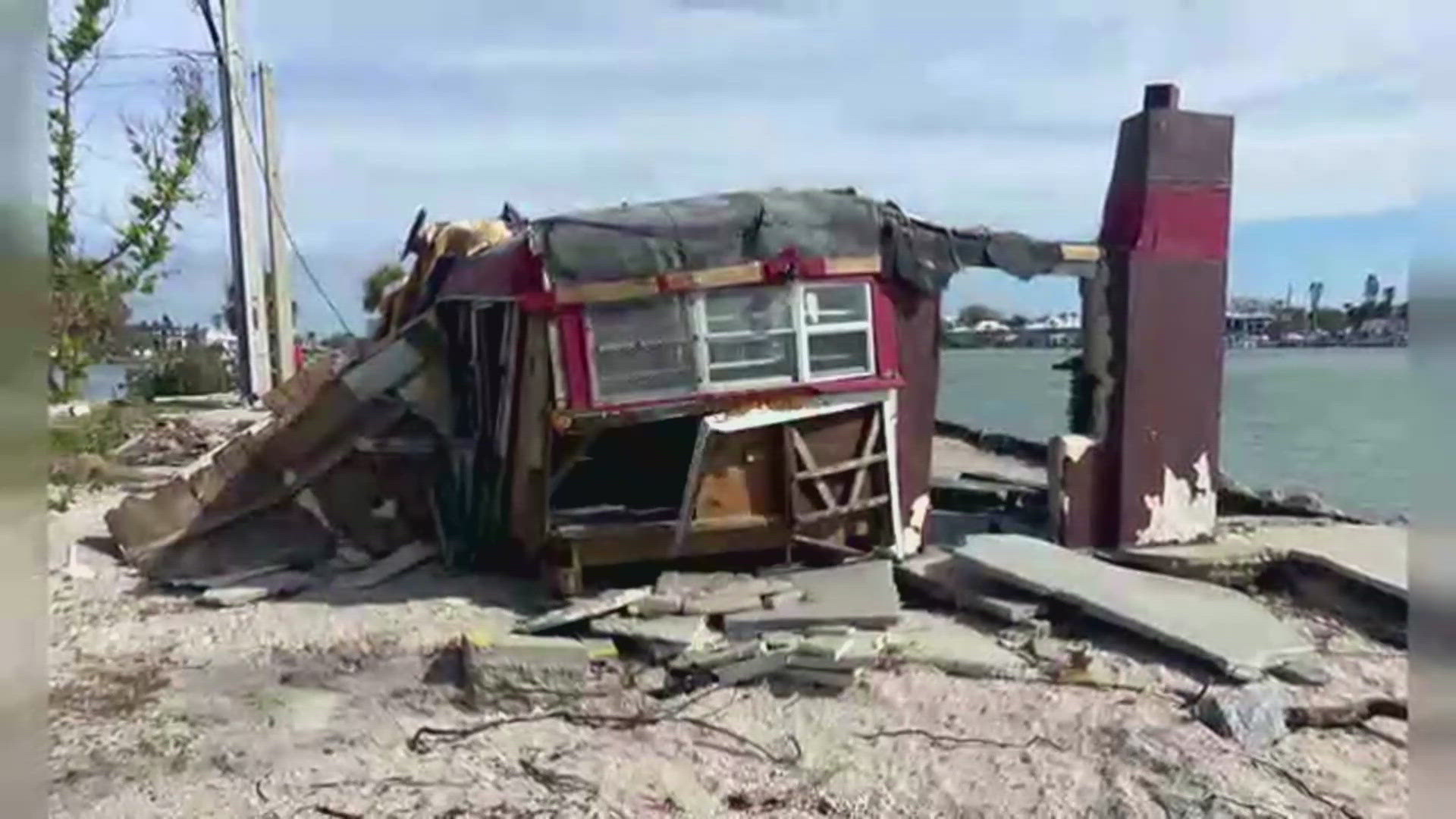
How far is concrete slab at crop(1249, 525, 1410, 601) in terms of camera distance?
25.6 ft

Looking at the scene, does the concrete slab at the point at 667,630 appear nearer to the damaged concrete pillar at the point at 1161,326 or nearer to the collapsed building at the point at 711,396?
the collapsed building at the point at 711,396

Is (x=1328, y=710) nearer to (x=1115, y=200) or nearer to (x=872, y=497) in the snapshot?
(x=872, y=497)

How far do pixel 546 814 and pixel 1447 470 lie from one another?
15.1ft

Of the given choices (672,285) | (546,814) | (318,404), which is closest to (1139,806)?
(546,814)

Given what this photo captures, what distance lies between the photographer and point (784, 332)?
852 cm

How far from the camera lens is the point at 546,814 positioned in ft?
17.0

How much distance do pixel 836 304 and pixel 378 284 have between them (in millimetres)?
9831

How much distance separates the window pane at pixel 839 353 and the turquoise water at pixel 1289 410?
1.04 meters

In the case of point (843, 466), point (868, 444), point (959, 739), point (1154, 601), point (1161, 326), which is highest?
point (1161, 326)

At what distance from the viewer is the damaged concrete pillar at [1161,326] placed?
8992 millimetres

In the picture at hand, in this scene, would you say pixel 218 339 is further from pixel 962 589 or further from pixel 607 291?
pixel 962 589

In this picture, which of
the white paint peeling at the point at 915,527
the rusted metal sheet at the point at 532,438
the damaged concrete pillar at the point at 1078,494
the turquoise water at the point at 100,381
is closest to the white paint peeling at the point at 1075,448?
the damaged concrete pillar at the point at 1078,494

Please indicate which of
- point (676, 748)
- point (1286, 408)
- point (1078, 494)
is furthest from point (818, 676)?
point (1286, 408)

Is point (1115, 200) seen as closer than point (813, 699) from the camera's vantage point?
No
